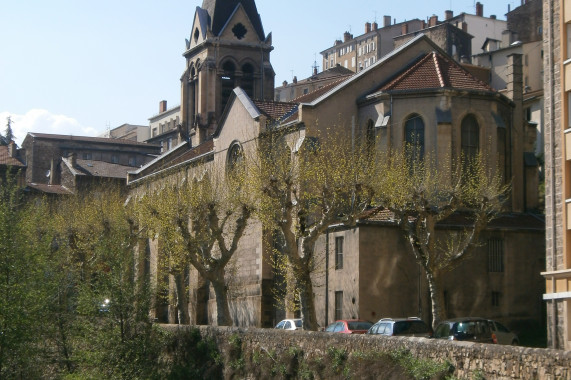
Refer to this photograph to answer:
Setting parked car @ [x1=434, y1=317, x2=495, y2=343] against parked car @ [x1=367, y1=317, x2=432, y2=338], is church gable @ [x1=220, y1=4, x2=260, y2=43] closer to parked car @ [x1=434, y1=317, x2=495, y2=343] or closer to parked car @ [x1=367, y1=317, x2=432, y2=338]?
parked car @ [x1=367, y1=317, x2=432, y2=338]

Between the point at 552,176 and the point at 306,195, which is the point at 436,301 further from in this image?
the point at 552,176

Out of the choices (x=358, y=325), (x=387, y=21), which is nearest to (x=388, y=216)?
(x=358, y=325)

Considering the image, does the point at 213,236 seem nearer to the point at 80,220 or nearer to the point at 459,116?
the point at 459,116

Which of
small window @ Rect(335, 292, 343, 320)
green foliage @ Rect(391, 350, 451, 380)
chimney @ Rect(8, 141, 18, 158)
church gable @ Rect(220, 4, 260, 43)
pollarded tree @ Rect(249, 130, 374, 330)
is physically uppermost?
church gable @ Rect(220, 4, 260, 43)

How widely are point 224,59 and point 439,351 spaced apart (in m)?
55.4

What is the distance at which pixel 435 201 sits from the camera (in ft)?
152

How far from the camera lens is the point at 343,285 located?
46.2m

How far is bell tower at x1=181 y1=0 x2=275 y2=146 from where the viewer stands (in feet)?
249

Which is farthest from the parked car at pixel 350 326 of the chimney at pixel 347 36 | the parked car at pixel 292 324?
the chimney at pixel 347 36

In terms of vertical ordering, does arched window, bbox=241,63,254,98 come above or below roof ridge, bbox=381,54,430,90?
above

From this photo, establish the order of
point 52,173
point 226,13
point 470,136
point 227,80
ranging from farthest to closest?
point 52,173 → point 226,13 → point 227,80 → point 470,136

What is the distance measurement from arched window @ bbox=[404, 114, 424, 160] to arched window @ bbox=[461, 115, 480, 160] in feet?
6.66

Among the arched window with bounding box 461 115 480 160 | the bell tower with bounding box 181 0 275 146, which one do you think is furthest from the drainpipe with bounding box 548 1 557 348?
the bell tower with bounding box 181 0 275 146

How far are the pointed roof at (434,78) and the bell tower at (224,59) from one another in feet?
81.9
